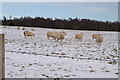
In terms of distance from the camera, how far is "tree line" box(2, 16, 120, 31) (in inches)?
2180

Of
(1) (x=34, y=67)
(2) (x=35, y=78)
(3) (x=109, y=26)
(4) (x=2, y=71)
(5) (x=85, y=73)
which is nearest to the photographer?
(4) (x=2, y=71)

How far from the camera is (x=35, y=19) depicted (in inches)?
2333

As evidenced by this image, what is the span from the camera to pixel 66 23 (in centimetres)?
5838

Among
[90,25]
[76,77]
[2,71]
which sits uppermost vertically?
[90,25]

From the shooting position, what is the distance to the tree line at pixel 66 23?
55375 mm

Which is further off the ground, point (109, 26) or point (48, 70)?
point (109, 26)

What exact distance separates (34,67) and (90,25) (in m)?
51.8

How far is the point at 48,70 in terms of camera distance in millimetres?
7359

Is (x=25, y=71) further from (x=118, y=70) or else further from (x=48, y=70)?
(x=118, y=70)

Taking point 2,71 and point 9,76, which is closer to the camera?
point 2,71

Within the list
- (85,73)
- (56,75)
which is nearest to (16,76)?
(56,75)

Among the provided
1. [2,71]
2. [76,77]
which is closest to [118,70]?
[76,77]

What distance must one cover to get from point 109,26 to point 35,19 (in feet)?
61.8

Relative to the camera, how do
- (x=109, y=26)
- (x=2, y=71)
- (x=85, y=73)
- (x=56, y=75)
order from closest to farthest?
(x=2, y=71)
(x=56, y=75)
(x=85, y=73)
(x=109, y=26)
